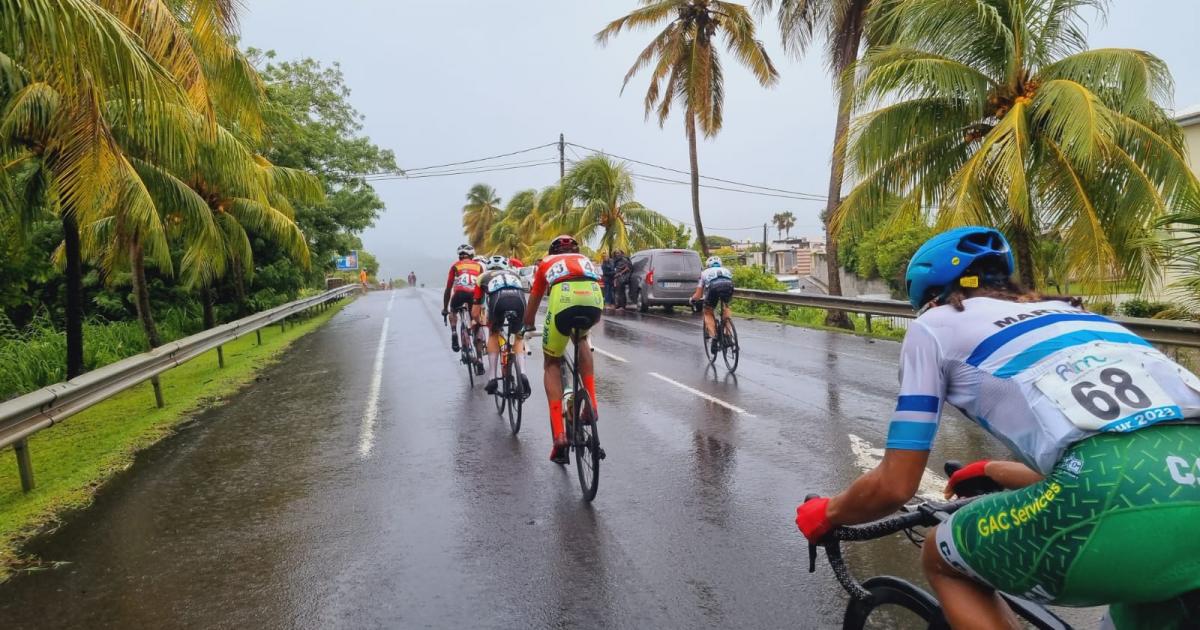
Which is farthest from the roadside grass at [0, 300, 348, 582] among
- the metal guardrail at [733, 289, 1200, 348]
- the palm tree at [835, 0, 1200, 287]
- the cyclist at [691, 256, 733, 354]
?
the palm tree at [835, 0, 1200, 287]

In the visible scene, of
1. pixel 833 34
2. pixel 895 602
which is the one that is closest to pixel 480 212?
pixel 833 34

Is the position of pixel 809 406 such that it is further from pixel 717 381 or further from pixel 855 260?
pixel 855 260

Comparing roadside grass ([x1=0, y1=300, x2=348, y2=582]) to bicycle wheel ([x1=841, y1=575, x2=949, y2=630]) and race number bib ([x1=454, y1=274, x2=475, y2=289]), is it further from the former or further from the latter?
bicycle wheel ([x1=841, y1=575, x2=949, y2=630])

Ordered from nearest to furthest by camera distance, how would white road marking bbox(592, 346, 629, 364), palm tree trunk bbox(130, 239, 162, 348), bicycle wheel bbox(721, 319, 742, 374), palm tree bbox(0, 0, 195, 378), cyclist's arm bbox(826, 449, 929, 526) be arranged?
Result: 1. cyclist's arm bbox(826, 449, 929, 526)
2. palm tree bbox(0, 0, 195, 378)
3. bicycle wheel bbox(721, 319, 742, 374)
4. white road marking bbox(592, 346, 629, 364)
5. palm tree trunk bbox(130, 239, 162, 348)

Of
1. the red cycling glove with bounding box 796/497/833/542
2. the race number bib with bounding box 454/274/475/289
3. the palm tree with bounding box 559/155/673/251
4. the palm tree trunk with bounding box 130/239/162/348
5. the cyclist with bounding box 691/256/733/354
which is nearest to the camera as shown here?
the red cycling glove with bounding box 796/497/833/542

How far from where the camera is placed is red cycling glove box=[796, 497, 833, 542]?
220 cm

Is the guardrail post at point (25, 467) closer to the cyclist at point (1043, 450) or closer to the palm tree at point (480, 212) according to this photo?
the cyclist at point (1043, 450)

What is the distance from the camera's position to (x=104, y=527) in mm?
5305

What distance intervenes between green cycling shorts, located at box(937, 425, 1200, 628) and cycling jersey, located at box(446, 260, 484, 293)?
9.03 m

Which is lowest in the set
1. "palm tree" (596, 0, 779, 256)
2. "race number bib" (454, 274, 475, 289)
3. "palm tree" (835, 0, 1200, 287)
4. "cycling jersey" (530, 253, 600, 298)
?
"race number bib" (454, 274, 475, 289)

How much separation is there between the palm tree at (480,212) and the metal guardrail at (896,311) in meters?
49.9

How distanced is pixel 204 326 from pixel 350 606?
61.4ft

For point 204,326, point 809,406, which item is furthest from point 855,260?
point 809,406

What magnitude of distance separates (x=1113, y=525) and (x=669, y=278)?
68.2ft
